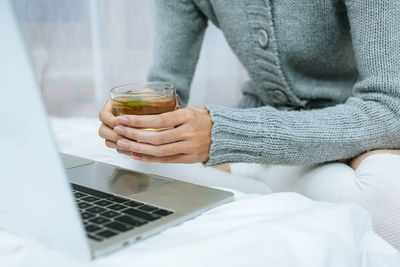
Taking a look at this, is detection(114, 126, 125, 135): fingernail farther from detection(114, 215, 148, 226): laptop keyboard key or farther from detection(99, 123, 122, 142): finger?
detection(114, 215, 148, 226): laptop keyboard key

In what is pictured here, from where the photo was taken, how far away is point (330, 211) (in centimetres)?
44

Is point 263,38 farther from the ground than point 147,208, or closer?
farther from the ground

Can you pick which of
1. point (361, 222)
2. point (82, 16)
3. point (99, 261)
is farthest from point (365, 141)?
point (82, 16)

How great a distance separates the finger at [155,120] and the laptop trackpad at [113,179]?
7 centimetres

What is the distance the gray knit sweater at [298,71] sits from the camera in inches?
27.1

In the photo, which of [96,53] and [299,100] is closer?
[299,100]

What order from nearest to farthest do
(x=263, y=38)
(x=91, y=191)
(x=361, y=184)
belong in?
(x=91, y=191) < (x=361, y=184) < (x=263, y=38)

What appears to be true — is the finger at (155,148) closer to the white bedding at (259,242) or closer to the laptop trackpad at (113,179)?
the laptop trackpad at (113,179)

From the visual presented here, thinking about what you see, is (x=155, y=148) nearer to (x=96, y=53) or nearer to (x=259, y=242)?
(x=259, y=242)

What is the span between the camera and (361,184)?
64 cm

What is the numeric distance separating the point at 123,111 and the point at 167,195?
0.20 meters

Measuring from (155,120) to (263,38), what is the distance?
16.1 inches

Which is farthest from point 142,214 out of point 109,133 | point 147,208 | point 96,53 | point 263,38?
point 96,53

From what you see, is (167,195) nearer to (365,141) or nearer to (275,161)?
(275,161)
